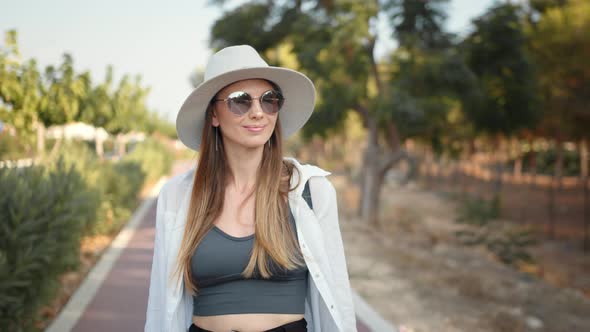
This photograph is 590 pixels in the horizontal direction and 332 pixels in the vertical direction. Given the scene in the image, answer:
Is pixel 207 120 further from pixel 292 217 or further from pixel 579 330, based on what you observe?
pixel 579 330

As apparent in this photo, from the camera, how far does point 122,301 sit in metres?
5.16

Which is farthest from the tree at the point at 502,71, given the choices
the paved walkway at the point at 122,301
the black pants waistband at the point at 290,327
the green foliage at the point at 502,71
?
the black pants waistband at the point at 290,327

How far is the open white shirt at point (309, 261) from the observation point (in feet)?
6.55

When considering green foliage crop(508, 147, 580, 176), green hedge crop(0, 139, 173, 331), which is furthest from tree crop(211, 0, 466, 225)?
green foliage crop(508, 147, 580, 176)

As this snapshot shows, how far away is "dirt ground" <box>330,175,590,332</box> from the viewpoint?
5.71 metres

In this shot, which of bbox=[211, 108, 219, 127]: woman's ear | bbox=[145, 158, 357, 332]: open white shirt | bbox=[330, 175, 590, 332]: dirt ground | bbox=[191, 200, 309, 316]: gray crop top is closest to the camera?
bbox=[191, 200, 309, 316]: gray crop top

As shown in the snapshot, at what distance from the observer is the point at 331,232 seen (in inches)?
80.4

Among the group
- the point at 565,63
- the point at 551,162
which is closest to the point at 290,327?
the point at 565,63

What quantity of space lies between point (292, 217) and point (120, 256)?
5809mm

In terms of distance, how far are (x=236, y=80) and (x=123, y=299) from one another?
3.87 metres

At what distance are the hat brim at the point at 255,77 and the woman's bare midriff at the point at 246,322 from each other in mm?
839

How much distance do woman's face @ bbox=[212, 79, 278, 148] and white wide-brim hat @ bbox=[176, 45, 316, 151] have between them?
0.03 metres

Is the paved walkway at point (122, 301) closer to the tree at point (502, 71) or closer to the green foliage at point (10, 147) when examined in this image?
the green foliage at point (10, 147)

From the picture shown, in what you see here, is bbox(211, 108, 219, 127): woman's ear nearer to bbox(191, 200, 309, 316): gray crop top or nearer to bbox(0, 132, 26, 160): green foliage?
bbox(191, 200, 309, 316): gray crop top
